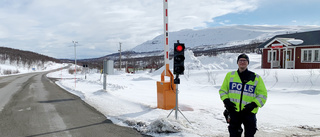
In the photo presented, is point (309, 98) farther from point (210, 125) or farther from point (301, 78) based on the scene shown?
point (210, 125)

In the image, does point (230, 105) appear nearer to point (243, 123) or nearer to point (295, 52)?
point (243, 123)

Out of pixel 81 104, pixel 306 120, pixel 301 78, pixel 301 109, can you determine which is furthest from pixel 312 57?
pixel 81 104

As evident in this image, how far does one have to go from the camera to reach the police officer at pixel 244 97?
382 cm

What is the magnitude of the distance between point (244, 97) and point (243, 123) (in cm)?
48

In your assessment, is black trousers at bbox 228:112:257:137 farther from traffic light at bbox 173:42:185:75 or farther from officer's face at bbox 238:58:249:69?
traffic light at bbox 173:42:185:75

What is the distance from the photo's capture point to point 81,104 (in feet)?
31.6

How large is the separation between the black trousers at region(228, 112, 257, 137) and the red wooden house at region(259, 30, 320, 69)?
22205 mm

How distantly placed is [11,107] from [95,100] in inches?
129

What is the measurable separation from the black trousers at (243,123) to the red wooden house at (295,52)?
22.2 metres

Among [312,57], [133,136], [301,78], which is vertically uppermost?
[312,57]

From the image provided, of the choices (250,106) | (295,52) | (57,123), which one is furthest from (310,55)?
(57,123)

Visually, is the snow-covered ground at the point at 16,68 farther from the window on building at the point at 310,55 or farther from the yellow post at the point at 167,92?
the window on building at the point at 310,55

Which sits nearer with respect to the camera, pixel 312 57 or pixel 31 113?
pixel 31 113

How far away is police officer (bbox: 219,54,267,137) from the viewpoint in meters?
3.82
